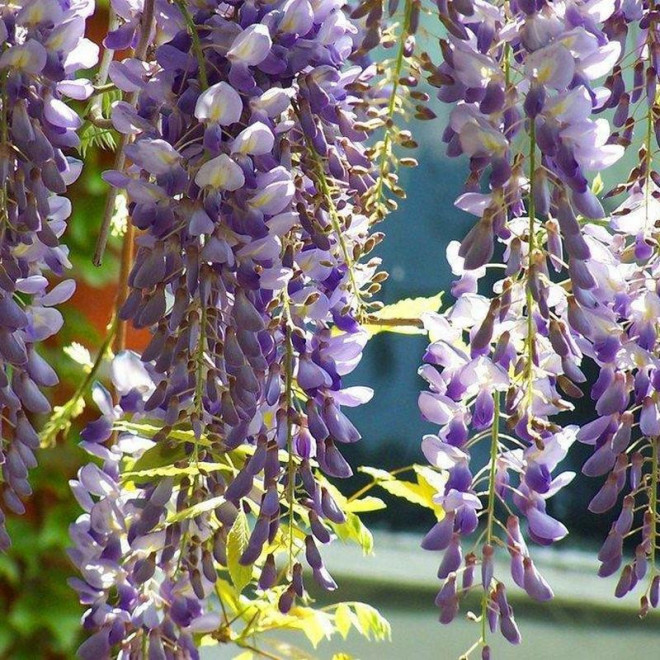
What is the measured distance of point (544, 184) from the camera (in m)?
0.60

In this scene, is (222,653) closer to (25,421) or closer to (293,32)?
(25,421)

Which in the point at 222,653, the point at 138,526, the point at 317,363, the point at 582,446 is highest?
the point at 582,446

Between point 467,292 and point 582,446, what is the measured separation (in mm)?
1190

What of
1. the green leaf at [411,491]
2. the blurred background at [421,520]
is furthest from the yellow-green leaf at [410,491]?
the blurred background at [421,520]

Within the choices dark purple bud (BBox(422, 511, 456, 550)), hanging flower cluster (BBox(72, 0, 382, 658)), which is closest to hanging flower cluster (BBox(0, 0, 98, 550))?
hanging flower cluster (BBox(72, 0, 382, 658))

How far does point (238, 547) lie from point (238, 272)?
0.76ft

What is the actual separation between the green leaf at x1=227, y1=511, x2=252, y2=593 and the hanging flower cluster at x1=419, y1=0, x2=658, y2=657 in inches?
5.9

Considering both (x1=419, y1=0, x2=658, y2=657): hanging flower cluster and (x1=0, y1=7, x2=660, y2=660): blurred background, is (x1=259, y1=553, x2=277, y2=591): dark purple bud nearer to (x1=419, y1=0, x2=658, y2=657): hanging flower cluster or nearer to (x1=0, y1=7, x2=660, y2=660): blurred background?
(x1=419, y1=0, x2=658, y2=657): hanging flower cluster

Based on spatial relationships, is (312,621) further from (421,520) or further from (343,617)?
(421,520)

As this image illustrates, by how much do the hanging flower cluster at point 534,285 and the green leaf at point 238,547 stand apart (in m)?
0.15

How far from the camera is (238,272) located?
2.16ft

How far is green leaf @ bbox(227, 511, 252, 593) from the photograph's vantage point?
0.80m

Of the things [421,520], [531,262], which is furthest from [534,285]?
[421,520]

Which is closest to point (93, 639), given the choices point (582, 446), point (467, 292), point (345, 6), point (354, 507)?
point (354, 507)
